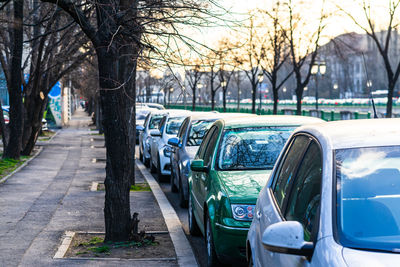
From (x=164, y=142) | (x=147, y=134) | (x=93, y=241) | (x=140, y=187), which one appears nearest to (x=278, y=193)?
(x=93, y=241)

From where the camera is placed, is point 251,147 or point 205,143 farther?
point 205,143

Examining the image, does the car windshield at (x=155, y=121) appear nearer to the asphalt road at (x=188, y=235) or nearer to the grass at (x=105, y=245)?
the asphalt road at (x=188, y=235)

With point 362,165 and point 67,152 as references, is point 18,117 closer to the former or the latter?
point 67,152

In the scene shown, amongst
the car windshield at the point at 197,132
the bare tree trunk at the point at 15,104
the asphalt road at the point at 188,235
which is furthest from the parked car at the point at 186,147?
the bare tree trunk at the point at 15,104

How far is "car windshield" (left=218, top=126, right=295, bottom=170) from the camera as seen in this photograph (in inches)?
330

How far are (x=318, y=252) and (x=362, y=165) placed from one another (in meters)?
0.77

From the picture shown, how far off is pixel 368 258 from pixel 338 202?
19.9 inches

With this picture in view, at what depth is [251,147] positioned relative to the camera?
8.73 meters

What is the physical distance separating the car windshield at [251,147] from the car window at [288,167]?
326 cm

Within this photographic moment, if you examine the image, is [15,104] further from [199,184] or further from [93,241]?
[199,184]

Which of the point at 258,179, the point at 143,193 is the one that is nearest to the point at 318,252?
the point at 258,179

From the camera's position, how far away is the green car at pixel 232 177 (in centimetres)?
689

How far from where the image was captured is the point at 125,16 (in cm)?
912

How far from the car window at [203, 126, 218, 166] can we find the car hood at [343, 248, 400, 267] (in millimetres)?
5425
